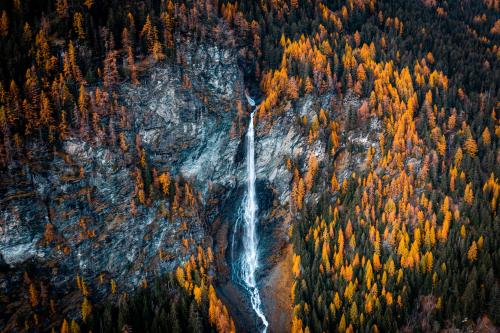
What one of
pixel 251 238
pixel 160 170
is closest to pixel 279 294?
pixel 251 238

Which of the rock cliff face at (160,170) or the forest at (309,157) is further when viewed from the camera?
the rock cliff face at (160,170)

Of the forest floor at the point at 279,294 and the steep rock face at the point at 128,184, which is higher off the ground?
the steep rock face at the point at 128,184

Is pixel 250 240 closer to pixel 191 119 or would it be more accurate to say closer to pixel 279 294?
pixel 279 294

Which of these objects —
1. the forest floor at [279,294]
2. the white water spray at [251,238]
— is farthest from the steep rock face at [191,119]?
the forest floor at [279,294]

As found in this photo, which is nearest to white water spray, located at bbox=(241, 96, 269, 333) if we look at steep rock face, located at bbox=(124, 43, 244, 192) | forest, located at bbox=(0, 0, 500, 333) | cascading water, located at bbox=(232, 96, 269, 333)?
cascading water, located at bbox=(232, 96, 269, 333)

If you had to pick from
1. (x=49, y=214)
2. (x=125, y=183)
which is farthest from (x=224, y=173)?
(x=49, y=214)

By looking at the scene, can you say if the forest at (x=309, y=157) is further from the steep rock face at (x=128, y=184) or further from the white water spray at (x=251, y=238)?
the white water spray at (x=251, y=238)

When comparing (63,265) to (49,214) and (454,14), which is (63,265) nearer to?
(49,214)
